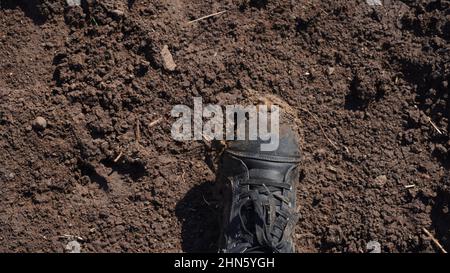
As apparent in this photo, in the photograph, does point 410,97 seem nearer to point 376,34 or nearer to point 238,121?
point 376,34

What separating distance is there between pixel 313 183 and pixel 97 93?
1.17m

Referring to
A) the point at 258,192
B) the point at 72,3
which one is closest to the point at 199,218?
the point at 258,192

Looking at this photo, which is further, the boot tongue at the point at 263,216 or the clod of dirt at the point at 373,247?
the clod of dirt at the point at 373,247

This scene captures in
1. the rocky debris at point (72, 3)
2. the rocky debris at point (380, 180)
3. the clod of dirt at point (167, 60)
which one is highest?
the rocky debris at point (72, 3)

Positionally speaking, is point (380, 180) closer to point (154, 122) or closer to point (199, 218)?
point (199, 218)

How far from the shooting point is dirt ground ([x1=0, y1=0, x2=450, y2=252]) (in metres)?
3.26

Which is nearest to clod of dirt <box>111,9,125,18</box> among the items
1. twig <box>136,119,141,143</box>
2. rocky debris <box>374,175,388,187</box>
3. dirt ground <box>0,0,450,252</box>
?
dirt ground <box>0,0,450,252</box>

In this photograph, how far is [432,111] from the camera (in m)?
3.29

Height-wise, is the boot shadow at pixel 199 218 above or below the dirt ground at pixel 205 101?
below

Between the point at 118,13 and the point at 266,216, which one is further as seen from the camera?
the point at 118,13

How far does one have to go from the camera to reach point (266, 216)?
313 centimetres

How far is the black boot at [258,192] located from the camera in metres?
3.15

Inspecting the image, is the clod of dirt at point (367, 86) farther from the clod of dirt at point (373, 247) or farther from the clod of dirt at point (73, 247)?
the clod of dirt at point (73, 247)

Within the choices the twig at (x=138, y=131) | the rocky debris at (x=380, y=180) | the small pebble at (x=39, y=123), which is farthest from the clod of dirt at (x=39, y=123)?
the rocky debris at (x=380, y=180)
